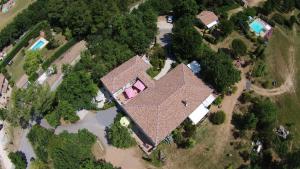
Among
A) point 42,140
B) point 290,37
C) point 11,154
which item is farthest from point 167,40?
point 11,154

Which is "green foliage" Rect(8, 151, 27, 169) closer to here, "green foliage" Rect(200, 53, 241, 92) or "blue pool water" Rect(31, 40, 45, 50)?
"blue pool water" Rect(31, 40, 45, 50)

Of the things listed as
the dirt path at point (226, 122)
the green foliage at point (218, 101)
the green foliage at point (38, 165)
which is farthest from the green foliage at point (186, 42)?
the green foliage at point (38, 165)

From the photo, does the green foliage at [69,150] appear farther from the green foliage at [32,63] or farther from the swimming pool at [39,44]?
the swimming pool at [39,44]

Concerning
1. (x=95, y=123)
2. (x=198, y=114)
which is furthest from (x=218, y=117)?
(x=95, y=123)

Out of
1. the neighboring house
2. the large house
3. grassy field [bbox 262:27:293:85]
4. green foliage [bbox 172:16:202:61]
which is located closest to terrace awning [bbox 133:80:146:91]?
the large house

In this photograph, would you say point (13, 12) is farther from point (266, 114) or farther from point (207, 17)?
point (266, 114)

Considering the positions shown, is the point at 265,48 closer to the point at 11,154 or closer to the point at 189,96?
the point at 189,96
